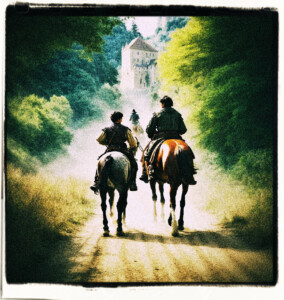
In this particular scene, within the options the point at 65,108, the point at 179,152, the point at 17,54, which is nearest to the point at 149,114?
the point at 179,152

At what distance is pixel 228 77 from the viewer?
228 inches

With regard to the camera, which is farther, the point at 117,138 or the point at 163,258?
the point at 117,138

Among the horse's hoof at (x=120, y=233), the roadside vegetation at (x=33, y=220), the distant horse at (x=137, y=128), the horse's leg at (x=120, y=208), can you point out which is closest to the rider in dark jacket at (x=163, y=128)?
the distant horse at (x=137, y=128)

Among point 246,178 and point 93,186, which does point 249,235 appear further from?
point 93,186

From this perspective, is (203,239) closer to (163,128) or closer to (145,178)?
(145,178)

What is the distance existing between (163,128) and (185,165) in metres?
0.97

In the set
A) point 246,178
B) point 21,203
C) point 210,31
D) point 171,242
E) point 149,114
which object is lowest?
point 171,242

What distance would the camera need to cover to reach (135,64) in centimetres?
550

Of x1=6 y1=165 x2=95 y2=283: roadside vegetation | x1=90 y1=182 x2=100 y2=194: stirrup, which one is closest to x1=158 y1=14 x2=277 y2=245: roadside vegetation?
x1=90 y1=182 x2=100 y2=194: stirrup

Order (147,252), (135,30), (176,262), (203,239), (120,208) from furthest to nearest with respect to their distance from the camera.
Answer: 1. (120,208)
2. (203,239)
3. (135,30)
4. (147,252)
5. (176,262)

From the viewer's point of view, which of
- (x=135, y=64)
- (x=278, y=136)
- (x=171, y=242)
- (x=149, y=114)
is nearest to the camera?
(x=278, y=136)

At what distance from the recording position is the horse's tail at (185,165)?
5.59m

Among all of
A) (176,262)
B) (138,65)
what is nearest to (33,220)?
(176,262)

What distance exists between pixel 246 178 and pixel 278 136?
0.99 m
